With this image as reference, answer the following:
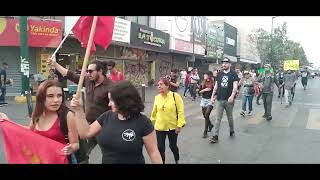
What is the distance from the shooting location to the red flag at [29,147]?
3.48 meters

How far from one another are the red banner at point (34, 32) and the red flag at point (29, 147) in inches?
617

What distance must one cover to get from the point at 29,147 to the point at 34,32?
54.2 feet

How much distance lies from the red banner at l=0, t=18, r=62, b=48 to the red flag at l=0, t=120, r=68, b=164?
1568 centimetres

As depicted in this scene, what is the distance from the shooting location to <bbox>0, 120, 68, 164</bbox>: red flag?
11.4 ft

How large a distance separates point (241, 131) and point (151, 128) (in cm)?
753

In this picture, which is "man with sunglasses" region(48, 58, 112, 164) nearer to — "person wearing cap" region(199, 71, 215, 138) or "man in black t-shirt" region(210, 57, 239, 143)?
"man in black t-shirt" region(210, 57, 239, 143)

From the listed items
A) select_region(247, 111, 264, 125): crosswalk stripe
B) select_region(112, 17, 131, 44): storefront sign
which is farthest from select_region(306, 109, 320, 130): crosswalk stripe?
select_region(112, 17, 131, 44): storefront sign

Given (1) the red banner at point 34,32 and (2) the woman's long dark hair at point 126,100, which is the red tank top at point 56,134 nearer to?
(2) the woman's long dark hair at point 126,100

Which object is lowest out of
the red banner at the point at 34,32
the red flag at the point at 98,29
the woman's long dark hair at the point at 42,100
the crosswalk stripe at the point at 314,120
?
the crosswalk stripe at the point at 314,120

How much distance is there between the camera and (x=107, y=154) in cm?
353

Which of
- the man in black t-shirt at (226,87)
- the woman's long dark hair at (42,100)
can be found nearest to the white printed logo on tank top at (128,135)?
the woman's long dark hair at (42,100)

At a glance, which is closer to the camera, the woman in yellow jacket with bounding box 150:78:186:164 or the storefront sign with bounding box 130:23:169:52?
the woman in yellow jacket with bounding box 150:78:186:164

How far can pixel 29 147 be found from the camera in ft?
11.7
